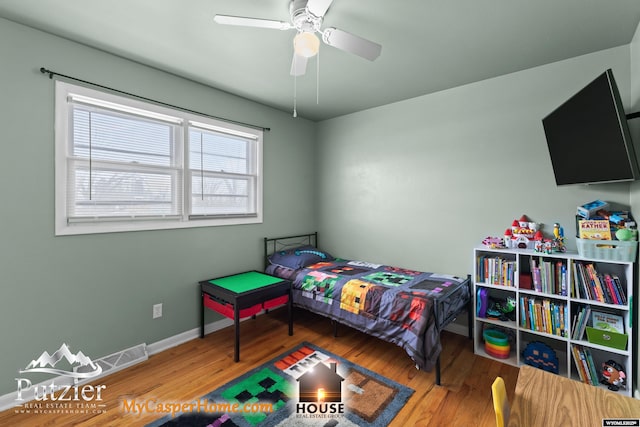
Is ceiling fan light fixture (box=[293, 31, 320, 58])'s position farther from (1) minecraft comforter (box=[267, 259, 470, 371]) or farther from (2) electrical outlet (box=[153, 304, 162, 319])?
(2) electrical outlet (box=[153, 304, 162, 319])

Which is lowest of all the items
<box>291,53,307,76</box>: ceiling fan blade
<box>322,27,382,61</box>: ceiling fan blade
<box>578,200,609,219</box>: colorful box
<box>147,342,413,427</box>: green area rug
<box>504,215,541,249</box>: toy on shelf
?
<box>147,342,413,427</box>: green area rug

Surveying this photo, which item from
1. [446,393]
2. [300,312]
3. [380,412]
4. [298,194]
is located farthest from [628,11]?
[300,312]

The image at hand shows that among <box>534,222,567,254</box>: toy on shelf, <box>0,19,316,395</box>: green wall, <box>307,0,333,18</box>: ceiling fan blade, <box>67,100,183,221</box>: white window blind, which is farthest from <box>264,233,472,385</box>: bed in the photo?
<box>307,0,333,18</box>: ceiling fan blade

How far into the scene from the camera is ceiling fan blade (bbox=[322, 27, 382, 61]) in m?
1.64

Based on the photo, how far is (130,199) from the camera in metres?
2.48

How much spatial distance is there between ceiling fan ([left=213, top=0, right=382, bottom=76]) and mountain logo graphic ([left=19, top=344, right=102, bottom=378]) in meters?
2.61

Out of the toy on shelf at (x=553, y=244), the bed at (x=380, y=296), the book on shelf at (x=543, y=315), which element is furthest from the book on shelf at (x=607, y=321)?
the bed at (x=380, y=296)

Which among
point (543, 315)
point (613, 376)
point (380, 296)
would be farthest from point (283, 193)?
point (613, 376)

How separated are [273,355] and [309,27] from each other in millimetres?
2601

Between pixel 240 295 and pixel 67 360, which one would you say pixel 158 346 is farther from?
pixel 240 295

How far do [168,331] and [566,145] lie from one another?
375 cm

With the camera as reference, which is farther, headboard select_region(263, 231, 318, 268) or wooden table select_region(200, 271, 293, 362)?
headboard select_region(263, 231, 318, 268)

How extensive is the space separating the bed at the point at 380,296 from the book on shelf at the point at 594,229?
994mm

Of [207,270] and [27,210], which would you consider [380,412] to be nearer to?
[207,270]
